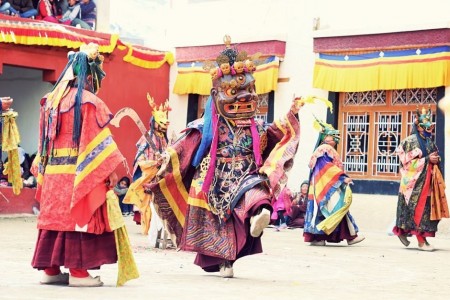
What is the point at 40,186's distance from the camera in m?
8.80

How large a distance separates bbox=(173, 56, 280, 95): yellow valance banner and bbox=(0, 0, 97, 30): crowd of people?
6.92 ft

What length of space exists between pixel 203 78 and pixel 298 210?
396 cm

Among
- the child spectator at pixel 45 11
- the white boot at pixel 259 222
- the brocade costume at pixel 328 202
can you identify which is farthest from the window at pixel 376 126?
the white boot at pixel 259 222

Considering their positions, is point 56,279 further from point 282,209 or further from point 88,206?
point 282,209

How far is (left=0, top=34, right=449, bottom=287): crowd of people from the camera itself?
8.38 m

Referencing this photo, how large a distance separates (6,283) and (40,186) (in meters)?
0.81

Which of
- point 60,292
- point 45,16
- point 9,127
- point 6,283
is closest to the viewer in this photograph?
point 60,292

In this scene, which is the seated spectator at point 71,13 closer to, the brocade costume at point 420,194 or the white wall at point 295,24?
the white wall at point 295,24

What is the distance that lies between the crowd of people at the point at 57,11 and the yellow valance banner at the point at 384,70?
16.3ft

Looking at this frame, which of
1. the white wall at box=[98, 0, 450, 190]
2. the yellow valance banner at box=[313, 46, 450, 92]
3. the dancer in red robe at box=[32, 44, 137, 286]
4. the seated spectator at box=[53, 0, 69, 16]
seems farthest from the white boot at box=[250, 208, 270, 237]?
the seated spectator at box=[53, 0, 69, 16]

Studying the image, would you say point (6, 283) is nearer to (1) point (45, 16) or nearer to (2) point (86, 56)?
(2) point (86, 56)

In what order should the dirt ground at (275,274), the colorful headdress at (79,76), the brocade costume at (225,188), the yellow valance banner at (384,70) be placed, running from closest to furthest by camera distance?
the dirt ground at (275,274)
the colorful headdress at (79,76)
the brocade costume at (225,188)
the yellow valance banner at (384,70)

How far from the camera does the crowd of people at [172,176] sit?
27.5ft

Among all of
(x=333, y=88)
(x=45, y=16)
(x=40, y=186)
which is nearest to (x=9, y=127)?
(x=45, y=16)
